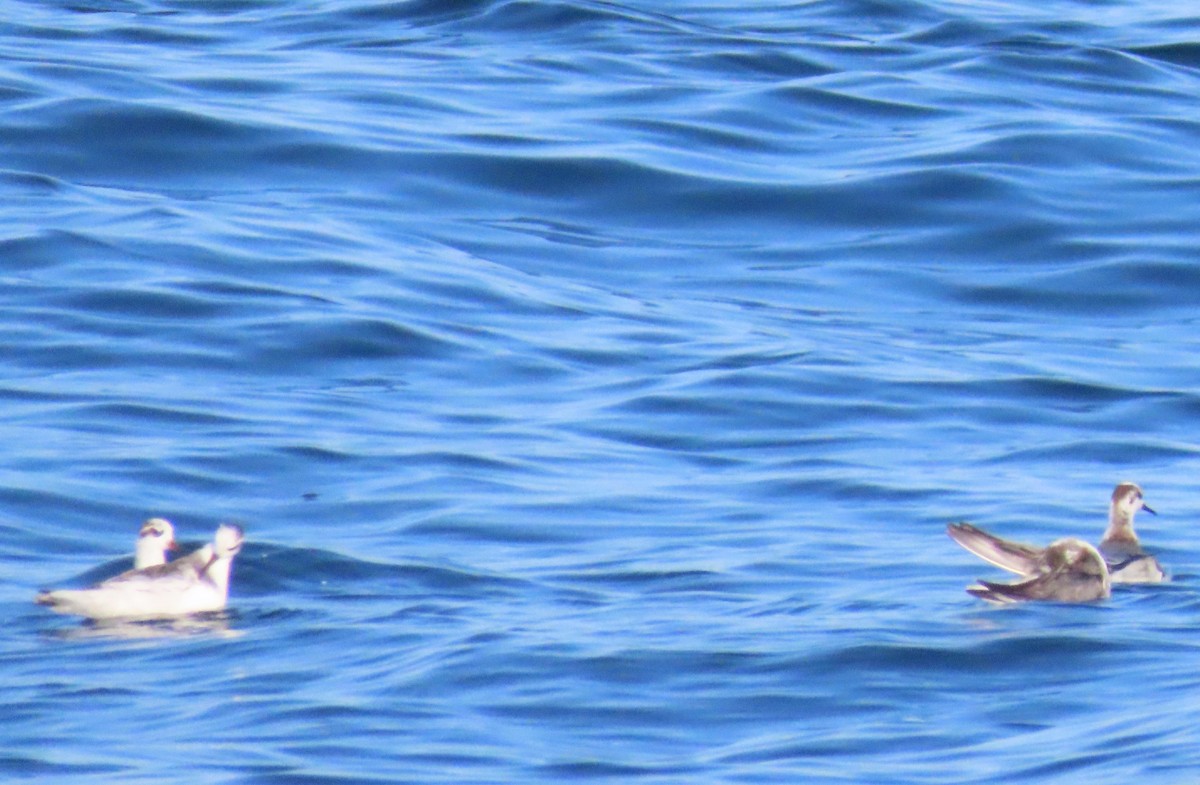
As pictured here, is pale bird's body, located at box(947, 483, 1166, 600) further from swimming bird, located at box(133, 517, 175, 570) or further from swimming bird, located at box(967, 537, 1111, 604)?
swimming bird, located at box(133, 517, 175, 570)

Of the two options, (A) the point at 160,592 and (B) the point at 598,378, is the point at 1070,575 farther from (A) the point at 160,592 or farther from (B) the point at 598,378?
(B) the point at 598,378

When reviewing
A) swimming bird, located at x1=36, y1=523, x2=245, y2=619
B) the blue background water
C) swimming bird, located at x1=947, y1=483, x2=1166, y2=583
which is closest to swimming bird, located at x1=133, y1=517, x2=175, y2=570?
swimming bird, located at x1=36, y1=523, x2=245, y2=619

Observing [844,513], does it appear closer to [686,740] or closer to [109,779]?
[686,740]

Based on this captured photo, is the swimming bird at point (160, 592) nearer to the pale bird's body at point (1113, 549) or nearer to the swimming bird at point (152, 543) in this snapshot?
the swimming bird at point (152, 543)

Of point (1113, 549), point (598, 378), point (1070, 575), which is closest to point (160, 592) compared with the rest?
point (1070, 575)

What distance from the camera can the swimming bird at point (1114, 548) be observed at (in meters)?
11.1

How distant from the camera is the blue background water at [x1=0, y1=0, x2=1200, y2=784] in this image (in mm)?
8883

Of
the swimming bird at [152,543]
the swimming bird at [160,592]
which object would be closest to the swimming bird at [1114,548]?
the swimming bird at [160,592]

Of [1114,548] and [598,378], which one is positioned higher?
[598,378]

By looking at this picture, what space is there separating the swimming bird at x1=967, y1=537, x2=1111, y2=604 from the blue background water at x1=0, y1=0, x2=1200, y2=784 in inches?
8.0

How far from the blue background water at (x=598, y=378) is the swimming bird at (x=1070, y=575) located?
20cm

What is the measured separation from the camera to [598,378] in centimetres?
1489

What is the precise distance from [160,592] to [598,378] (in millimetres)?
5045

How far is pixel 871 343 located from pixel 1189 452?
2.48 metres
